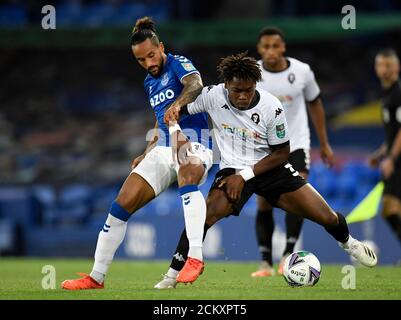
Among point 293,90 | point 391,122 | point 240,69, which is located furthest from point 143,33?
point 391,122

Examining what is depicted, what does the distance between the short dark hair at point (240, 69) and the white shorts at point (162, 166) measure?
0.61 m

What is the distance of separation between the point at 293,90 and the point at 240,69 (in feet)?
7.65

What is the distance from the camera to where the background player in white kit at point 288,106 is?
9.54 meters

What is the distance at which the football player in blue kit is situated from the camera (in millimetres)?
7352

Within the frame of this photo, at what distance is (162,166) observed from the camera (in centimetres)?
765

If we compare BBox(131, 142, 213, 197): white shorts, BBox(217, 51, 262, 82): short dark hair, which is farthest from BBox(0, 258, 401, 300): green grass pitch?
BBox(217, 51, 262, 82): short dark hair

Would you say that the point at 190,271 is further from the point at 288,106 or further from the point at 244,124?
the point at 288,106

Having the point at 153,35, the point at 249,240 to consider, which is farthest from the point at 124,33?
the point at 153,35

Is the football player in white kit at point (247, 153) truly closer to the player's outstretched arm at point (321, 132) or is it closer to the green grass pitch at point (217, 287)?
the green grass pitch at point (217, 287)

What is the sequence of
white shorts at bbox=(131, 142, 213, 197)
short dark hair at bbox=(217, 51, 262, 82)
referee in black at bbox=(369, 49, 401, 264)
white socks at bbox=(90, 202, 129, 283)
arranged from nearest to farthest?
short dark hair at bbox=(217, 51, 262, 82) < white socks at bbox=(90, 202, 129, 283) < white shorts at bbox=(131, 142, 213, 197) < referee in black at bbox=(369, 49, 401, 264)

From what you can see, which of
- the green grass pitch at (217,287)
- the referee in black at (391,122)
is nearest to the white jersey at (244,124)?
the green grass pitch at (217,287)

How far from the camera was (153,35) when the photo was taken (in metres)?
7.72

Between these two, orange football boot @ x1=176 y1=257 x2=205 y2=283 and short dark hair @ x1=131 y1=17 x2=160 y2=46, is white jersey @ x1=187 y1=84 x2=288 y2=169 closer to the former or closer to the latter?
short dark hair @ x1=131 y1=17 x2=160 y2=46

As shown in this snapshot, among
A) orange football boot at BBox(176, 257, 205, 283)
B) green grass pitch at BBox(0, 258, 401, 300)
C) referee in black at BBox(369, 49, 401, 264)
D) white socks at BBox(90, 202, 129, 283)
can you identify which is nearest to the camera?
green grass pitch at BBox(0, 258, 401, 300)
